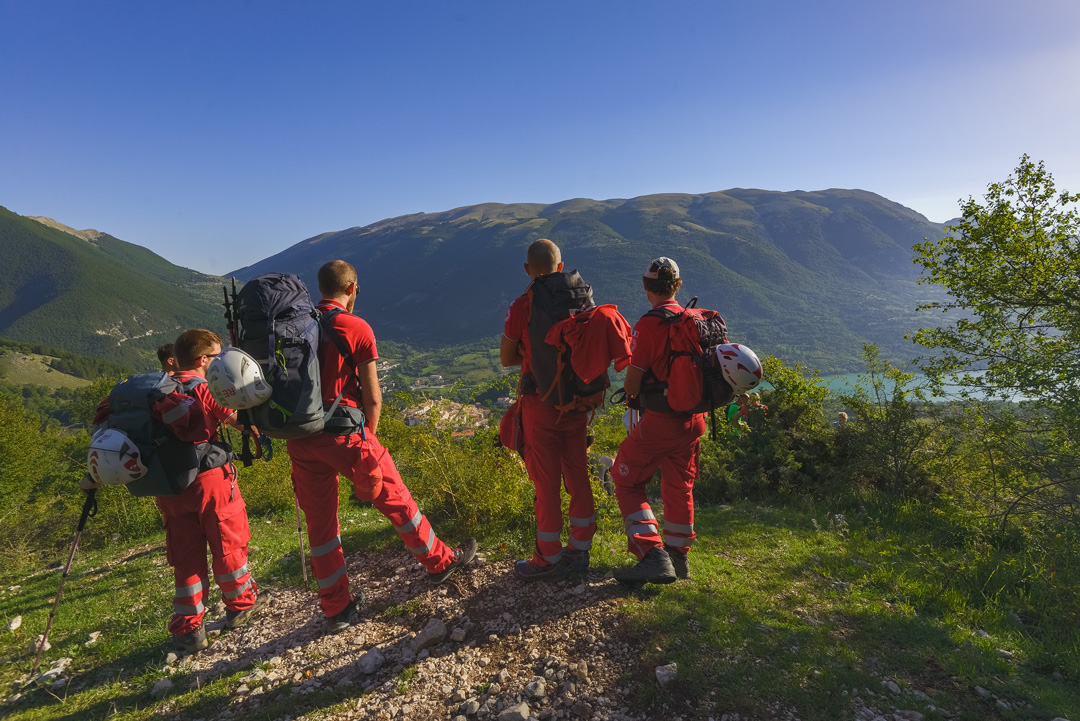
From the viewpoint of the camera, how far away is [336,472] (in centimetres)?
368

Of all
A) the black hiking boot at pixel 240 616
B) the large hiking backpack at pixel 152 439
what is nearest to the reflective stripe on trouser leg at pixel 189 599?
the black hiking boot at pixel 240 616

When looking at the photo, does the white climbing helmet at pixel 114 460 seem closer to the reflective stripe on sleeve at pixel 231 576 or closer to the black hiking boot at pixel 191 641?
the reflective stripe on sleeve at pixel 231 576

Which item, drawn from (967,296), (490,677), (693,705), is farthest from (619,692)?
(967,296)

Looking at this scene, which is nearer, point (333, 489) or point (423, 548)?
point (333, 489)

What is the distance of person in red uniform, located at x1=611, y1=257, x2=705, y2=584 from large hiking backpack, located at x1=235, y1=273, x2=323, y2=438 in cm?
226

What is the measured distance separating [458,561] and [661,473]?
2.00 m

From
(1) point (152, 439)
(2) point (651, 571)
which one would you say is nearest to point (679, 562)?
(2) point (651, 571)

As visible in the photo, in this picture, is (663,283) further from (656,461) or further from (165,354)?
(165,354)

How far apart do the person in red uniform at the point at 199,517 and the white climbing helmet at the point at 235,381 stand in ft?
2.80

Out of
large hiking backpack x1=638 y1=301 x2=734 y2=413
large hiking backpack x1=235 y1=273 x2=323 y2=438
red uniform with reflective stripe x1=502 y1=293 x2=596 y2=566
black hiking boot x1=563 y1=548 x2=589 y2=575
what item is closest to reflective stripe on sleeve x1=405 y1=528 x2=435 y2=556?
red uniform with reflective stripe x1=502 y1=293 x2=596 y2=566

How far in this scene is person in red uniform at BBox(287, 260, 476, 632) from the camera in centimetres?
353

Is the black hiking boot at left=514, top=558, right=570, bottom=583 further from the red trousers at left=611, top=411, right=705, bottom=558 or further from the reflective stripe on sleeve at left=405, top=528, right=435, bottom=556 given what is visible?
the reflective stripe on sleeve at left=405, top=528, right=435, bottom=556

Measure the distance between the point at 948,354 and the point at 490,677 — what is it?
30.5 feet

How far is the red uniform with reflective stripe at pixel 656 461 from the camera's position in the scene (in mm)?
3773
